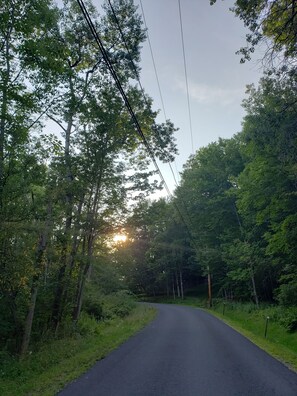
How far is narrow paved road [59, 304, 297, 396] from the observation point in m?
5.89

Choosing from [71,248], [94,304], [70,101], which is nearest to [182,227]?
[94,304]

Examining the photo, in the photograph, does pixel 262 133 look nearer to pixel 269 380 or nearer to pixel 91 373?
pixel 269 380

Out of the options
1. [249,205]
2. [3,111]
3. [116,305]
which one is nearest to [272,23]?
[3,111]

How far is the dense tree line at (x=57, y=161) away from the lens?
24.8 ft

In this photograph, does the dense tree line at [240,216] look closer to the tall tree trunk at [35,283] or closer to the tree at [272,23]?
the tree at [272,23]

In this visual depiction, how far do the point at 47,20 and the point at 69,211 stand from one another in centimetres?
705

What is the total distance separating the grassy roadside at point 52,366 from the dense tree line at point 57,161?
1.34 metres

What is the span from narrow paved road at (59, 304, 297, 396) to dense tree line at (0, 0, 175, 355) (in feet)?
11.8

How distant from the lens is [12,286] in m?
8.89

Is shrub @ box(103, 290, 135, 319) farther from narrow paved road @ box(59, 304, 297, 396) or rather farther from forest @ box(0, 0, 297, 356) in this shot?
narrow paved road @ box(59, 304, 297, 396)

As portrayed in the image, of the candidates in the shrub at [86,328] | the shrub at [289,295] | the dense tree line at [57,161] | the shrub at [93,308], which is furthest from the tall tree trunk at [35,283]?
the shrub at [289,295]

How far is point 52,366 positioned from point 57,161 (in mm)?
7335

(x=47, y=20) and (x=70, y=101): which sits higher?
(x=47, y=20)

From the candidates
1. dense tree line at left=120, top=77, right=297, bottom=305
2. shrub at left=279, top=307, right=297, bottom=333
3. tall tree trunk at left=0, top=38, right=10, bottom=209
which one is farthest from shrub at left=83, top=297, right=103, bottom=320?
tall tree trunk at left=0, top=38, right=10, bottom=209
